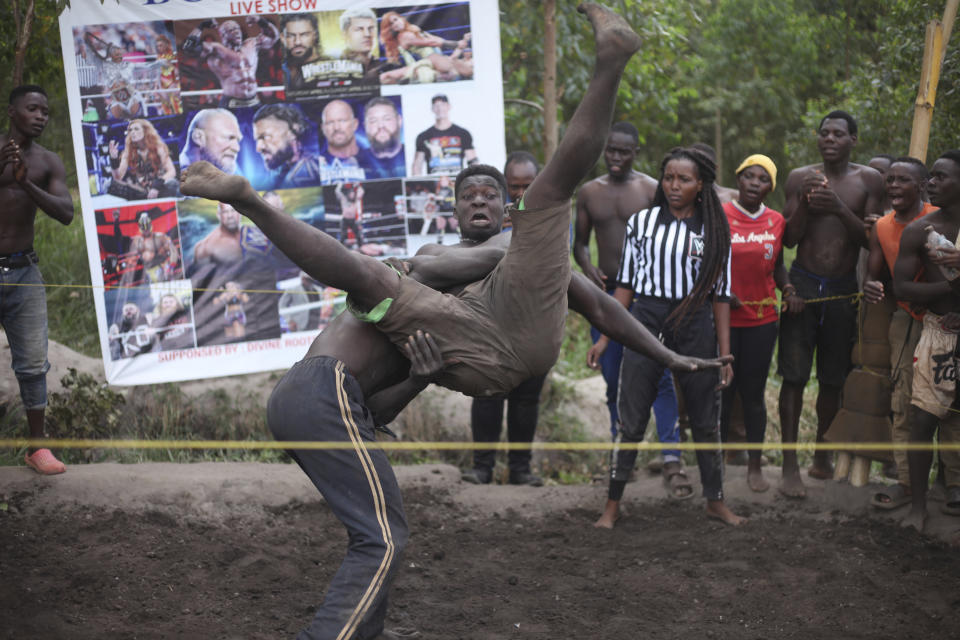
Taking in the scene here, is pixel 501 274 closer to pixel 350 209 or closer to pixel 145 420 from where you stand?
pixel 350 209

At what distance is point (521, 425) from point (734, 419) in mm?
1440

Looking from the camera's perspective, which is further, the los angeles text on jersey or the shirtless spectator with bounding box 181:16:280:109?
the shirtless spectator with bounding box 181:16:280:109

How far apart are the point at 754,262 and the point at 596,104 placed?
303 centimetres

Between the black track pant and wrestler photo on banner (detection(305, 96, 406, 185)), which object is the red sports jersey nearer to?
wrestler photo on banner (detection(305, 96, 406, 185))

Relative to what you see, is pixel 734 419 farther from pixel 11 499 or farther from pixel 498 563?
pixel 11 499

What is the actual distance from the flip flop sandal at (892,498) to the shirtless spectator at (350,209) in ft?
11.9

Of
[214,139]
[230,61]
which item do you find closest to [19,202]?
[214,139]

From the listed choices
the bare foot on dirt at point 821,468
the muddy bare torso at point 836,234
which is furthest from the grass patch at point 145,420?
the muddy bare torso at point 836,234

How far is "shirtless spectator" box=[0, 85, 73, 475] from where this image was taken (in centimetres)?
527

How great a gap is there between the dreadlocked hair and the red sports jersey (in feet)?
1.18

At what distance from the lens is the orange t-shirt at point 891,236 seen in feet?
17.2

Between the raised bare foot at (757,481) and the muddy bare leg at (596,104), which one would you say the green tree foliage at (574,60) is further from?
the muddy bare leg at (596,104)

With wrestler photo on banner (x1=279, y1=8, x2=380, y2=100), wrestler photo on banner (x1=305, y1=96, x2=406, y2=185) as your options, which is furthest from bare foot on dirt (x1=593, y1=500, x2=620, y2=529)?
wrestler photo on banner (x1=279, y1=8, x2=380, y2=100)

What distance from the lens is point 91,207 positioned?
6.05m
